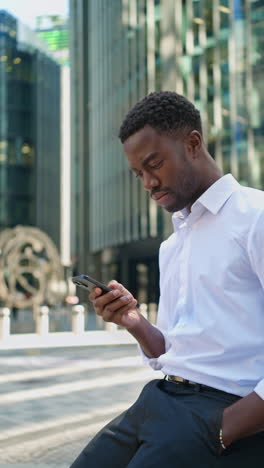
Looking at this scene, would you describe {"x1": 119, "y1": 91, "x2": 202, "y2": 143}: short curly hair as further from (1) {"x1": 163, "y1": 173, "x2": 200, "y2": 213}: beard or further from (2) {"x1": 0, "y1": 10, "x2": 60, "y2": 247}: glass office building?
(2) {"x1": 0, "y1": 10, "x2": 60, "y2": 247}: glass office building

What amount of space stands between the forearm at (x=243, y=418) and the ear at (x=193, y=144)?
0.76 m

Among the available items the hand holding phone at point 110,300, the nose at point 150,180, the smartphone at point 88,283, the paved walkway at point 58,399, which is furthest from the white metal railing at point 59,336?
the nose at point 150,180

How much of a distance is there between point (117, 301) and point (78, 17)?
57.6 metres

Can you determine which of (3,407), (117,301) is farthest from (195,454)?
(3,407)

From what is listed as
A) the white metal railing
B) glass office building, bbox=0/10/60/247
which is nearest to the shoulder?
the white metal railing

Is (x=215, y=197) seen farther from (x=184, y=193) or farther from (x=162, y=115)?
(x=162, y=115)

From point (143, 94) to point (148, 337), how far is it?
1397 inches

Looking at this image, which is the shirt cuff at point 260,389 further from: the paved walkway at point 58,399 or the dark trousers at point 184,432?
the paved walkway at point 58,399

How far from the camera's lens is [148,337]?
2.47m

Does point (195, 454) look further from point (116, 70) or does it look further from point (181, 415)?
point (116, 70)

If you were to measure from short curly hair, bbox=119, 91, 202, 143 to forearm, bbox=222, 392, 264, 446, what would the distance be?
2.76ft

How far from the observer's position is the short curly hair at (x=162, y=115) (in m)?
2.18

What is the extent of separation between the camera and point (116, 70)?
4275cm

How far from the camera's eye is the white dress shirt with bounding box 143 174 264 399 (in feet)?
6.73
